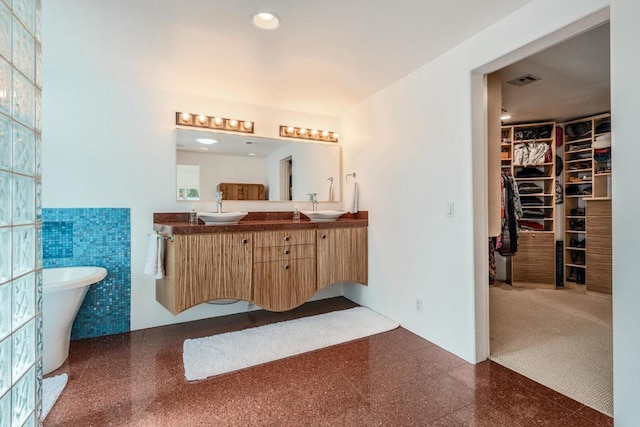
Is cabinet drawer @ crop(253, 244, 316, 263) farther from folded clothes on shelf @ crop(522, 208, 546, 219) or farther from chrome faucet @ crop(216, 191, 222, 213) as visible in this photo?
folded clothes on shelf @ crop(522, 208, 546, 219)

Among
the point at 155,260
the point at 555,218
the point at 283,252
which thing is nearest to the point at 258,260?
the point at 283,252

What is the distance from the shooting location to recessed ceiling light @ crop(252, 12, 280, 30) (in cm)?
189

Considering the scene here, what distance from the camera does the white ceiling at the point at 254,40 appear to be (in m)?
1.83

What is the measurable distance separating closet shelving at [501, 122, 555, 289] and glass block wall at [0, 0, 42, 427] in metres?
4.92

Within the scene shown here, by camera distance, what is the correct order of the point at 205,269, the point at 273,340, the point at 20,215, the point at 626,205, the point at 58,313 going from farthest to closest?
the point at 273,340 → the point at 205,269 → the point at 58,313 → the point at 626,205 → the point at 20,215

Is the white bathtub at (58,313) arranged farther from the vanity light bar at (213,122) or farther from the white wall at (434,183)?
the white wall at (434,183)

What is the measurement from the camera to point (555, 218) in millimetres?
4285

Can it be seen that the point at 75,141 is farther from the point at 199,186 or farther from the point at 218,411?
the point at 218,411

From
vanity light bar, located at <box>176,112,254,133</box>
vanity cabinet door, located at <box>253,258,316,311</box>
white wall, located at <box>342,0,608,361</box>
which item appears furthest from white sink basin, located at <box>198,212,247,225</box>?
white wall, located at <box>342,0,608,361</box>

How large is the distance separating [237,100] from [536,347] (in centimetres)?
356

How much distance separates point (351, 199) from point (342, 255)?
2.43ft

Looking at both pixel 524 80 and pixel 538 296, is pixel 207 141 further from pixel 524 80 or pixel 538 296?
pixel 538 296

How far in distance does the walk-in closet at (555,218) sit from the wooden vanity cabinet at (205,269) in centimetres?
209

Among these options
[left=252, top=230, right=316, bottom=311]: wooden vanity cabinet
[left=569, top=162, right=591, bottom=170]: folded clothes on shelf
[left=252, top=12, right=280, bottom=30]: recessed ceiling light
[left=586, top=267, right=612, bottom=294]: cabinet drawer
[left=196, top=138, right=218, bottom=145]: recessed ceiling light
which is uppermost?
[left=252, top=12, right=280, bottom=30]: recessed ceiling light
